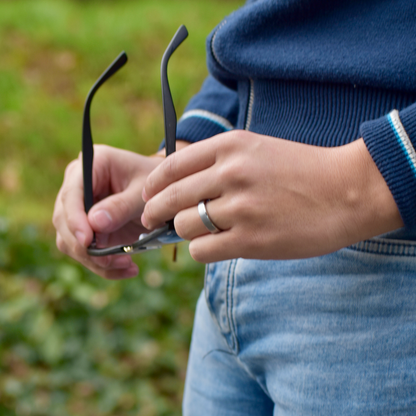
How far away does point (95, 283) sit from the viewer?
5.54 feet

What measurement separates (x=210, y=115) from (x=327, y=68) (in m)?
0.27

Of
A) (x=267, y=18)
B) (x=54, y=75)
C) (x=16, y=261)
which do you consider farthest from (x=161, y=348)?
(x=54, y=75)

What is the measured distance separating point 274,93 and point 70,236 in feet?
1.28

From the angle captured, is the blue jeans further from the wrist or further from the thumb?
the thumb

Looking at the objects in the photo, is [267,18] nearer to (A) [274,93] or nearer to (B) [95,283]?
(A) [274,93]

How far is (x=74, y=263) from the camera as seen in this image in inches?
68.4

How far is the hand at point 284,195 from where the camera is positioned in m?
0.41

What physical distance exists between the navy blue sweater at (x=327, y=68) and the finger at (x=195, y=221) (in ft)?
0.51

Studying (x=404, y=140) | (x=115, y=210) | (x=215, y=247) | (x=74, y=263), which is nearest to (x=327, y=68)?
(x=404, y=140)

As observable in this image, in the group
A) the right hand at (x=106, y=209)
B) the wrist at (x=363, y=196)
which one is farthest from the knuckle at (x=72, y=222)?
the wrist at (x=363, y=196)

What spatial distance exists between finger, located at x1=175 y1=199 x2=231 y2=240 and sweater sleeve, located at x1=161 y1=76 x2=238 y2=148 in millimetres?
298

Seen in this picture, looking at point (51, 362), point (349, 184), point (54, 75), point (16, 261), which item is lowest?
point (51, 362)

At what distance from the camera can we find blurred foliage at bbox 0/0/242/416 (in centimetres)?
148

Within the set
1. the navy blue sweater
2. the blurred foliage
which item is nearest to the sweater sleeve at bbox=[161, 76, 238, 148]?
the navy blue sweater
